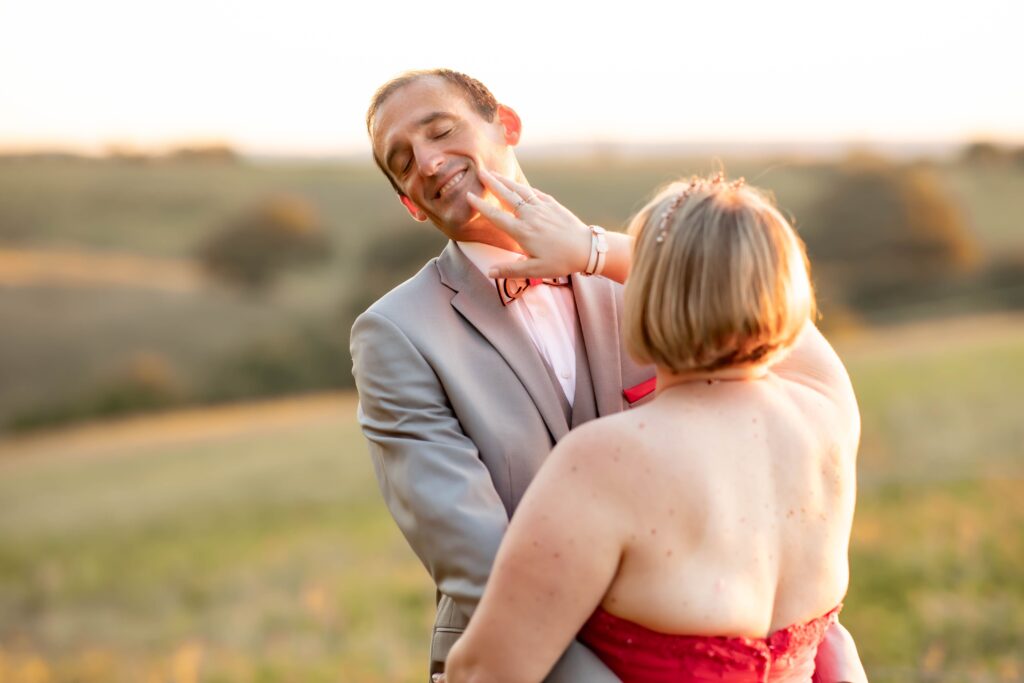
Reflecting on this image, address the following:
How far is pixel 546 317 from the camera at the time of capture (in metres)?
3.40

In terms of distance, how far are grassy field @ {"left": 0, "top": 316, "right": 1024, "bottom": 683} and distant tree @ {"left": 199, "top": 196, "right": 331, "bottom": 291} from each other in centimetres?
3029

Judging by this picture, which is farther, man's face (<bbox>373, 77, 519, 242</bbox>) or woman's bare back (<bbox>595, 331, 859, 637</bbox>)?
man's face (<bbox>373, 77, 519, 242</bbox>)

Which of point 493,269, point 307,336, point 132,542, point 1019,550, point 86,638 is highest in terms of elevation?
point 493,269

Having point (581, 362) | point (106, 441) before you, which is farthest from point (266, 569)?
point (106, 441)

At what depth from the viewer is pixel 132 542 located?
1783 centimetres

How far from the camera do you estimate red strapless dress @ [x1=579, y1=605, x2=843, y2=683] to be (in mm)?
2338

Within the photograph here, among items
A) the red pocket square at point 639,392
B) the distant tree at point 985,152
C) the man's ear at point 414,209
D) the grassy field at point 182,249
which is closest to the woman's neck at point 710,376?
the red pocket square at point 639,392

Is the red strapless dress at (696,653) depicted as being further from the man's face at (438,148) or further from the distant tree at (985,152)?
the distant tree at (985,152)

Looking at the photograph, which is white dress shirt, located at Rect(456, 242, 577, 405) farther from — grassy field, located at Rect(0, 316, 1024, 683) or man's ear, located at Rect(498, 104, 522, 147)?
grassy field, located at Rect(0, 316, 1024, 683)

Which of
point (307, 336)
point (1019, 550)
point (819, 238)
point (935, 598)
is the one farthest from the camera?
point (819, 238)

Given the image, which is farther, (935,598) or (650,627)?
(935,598)

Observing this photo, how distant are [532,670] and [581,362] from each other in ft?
3.78

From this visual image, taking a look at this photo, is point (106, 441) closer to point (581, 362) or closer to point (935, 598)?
point (935, 598)

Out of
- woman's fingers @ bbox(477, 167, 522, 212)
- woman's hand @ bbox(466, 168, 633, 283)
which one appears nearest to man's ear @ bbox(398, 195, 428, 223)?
woman's fingers @ bbox(477, 167, 522, 212)
